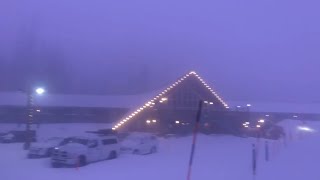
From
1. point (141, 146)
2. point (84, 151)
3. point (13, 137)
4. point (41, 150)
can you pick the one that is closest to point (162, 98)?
point (13, 137)

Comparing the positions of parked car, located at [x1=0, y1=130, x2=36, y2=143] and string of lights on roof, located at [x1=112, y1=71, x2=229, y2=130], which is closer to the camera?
parked car, located at [x1=0, y1=130, x2=36, y2=143]

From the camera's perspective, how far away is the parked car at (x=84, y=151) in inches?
851

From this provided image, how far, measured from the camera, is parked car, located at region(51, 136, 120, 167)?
21625 millimetres

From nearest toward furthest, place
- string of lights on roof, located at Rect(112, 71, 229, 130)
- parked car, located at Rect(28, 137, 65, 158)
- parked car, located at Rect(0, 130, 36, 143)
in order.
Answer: parked car, located at Rect(28, 137, 65, 158) < parked car, located at Rect(0, 130, 36, 143) < string of lights on roof, located at Rect(112, 71, 229, 130)

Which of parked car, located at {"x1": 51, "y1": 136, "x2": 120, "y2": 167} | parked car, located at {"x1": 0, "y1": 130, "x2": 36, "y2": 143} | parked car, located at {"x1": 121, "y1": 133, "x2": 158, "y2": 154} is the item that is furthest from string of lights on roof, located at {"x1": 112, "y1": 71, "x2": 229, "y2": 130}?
parked car, located at {"x1": 51, "y1": 136, "x2": 120, "y2": 167}

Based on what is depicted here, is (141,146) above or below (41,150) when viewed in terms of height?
above

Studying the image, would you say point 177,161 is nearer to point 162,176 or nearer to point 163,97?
point 162,176

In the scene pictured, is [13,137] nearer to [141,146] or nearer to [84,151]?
[141,146]

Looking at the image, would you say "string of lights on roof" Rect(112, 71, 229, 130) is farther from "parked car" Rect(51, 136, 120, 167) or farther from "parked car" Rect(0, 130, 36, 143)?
"parked car" Rect(51, 136, 120, 167)

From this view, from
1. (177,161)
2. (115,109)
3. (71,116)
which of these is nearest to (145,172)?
(177,161)

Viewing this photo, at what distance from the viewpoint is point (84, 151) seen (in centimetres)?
2238

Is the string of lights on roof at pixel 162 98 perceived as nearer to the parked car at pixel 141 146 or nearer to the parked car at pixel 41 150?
the parked car at pixel 141 146

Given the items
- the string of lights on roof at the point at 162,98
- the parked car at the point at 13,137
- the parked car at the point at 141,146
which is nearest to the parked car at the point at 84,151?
the parked car at the point at 141,146

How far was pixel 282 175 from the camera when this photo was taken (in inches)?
588
